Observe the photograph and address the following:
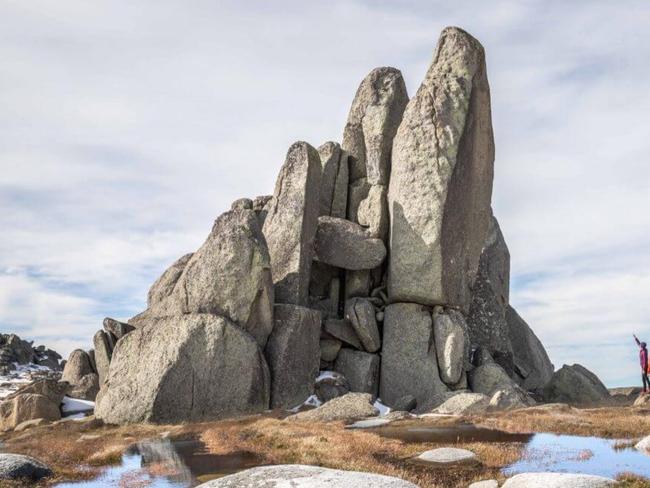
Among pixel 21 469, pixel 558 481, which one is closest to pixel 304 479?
pixel 558 481

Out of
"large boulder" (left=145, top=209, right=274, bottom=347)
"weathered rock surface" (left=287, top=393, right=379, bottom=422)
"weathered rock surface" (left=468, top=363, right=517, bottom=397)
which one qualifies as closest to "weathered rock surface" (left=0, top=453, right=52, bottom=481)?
"weathered rock surface" (left=287, top=393, right=379, bottom=422)

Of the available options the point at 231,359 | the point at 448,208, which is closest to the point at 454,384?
the point at 448,208

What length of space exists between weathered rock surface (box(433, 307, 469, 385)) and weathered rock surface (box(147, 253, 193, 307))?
611 inches

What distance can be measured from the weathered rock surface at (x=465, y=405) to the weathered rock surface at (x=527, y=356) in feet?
53.0

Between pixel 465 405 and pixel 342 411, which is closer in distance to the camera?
pixel 342 411

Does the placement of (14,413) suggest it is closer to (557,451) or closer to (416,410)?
(416,410)

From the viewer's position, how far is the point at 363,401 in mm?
32688

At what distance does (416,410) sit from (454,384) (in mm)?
3591

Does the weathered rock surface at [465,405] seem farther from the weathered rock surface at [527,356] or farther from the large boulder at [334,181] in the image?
the large boulder at [334,181]

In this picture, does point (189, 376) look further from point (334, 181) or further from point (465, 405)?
point (334, 181)

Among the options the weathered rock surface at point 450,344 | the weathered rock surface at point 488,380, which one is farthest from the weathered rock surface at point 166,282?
the weathered rock surface at point 488,380

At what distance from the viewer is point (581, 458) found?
2005 centimetres

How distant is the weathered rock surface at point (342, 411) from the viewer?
31.1 metres

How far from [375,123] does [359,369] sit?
1542 cm
